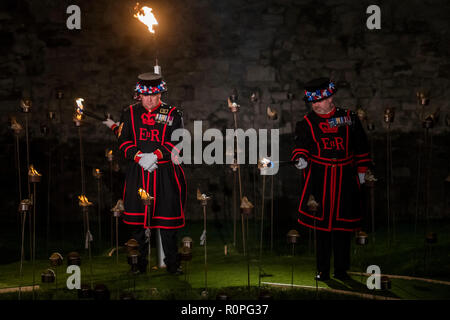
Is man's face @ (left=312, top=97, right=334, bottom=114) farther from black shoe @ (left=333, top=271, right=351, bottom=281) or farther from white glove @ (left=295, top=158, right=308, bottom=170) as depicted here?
black shoe @ (left=333, top=271, right=351, bottom=281)

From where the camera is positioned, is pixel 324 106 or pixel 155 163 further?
pixel 155 163

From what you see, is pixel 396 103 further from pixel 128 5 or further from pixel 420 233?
pixel 128 5

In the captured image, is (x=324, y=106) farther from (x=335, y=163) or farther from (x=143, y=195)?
(x=143, y=195)

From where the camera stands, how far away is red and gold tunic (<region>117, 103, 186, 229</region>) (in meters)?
5.14

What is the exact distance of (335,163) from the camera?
4961 mm

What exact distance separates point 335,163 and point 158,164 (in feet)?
5.07

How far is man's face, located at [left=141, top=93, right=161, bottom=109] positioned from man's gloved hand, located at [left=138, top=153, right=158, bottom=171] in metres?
0.44

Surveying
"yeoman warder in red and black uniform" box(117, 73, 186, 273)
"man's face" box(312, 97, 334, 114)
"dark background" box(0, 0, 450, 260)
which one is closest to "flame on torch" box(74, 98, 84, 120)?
"yeoman warder in red and black uniform" box(117, 73, 186, 273)

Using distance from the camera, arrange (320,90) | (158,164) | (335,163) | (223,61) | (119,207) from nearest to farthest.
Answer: (320,90) < (335,163) < (158,164) < (119,207) < (223,61)

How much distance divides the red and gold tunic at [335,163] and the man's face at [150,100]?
1.28m

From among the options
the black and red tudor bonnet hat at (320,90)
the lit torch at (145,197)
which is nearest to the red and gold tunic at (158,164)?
the lit torch at (145,197)

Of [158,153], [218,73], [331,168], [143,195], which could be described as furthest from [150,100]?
[218,73]

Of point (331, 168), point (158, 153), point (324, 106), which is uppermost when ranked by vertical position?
point (324, 106)
